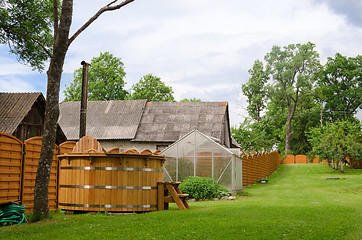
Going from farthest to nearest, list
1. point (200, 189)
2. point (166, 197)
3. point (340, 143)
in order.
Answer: point (340, 143)
point (200, 189)
point (166, 197)

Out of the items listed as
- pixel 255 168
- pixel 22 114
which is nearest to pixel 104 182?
pixel 22 114

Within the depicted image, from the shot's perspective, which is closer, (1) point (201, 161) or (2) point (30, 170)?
(2) point (30, 170)

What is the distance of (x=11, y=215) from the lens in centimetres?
948

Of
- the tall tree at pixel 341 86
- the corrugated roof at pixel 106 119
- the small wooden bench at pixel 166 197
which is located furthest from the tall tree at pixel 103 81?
the small wooden bench at pixel 166 197

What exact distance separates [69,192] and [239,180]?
1301 centimetres

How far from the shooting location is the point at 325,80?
63969mm

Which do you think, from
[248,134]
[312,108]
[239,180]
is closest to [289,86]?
[312,108]

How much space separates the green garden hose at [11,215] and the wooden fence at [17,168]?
0.47 meters

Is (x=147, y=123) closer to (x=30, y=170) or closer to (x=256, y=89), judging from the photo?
(x=30, y=170)

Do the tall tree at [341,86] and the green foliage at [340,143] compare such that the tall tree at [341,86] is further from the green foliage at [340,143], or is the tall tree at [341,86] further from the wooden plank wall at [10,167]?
the wooden plank wall at [10,167]

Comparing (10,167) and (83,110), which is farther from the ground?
(83,110)

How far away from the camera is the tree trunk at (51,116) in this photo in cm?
928

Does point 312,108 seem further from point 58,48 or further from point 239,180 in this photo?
point 58,48

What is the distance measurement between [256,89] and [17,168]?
54.3 meters
